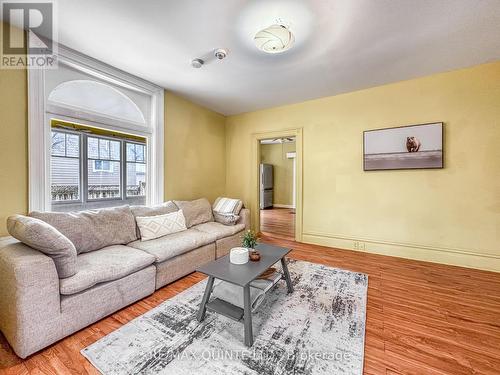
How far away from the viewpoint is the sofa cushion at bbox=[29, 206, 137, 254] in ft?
6.63

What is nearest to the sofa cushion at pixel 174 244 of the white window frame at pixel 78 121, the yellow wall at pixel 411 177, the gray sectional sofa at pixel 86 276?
the gray sectional sofa at pixel 86 276

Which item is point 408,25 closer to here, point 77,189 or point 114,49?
point 114,49

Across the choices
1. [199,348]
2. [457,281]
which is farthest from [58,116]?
[457,281]

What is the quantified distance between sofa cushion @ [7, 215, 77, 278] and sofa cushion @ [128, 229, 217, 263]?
2.37ft

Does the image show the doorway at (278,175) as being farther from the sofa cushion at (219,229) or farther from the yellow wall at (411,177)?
the sofa cushion at (219,229)

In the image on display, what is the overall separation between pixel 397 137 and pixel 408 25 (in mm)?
1600

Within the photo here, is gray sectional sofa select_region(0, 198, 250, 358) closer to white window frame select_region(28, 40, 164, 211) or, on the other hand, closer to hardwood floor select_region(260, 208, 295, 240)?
white window frame select_region(28, 40, 164, 211)

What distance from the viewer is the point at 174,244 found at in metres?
2.46

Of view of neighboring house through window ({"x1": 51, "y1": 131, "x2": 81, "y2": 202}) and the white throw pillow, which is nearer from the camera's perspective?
view of neighboring house through window ({"x1": 51, "y1": 131, "x2": 81, "y2": 202})

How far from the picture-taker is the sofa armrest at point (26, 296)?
1.37m

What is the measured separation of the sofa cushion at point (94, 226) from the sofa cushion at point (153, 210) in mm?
73

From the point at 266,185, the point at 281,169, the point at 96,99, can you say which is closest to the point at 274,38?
the point at 96,99

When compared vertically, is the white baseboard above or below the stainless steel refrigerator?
below

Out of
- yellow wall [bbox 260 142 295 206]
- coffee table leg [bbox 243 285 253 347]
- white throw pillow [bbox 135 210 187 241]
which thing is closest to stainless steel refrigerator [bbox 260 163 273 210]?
yellow wall [bbox 260 142 295 206]
